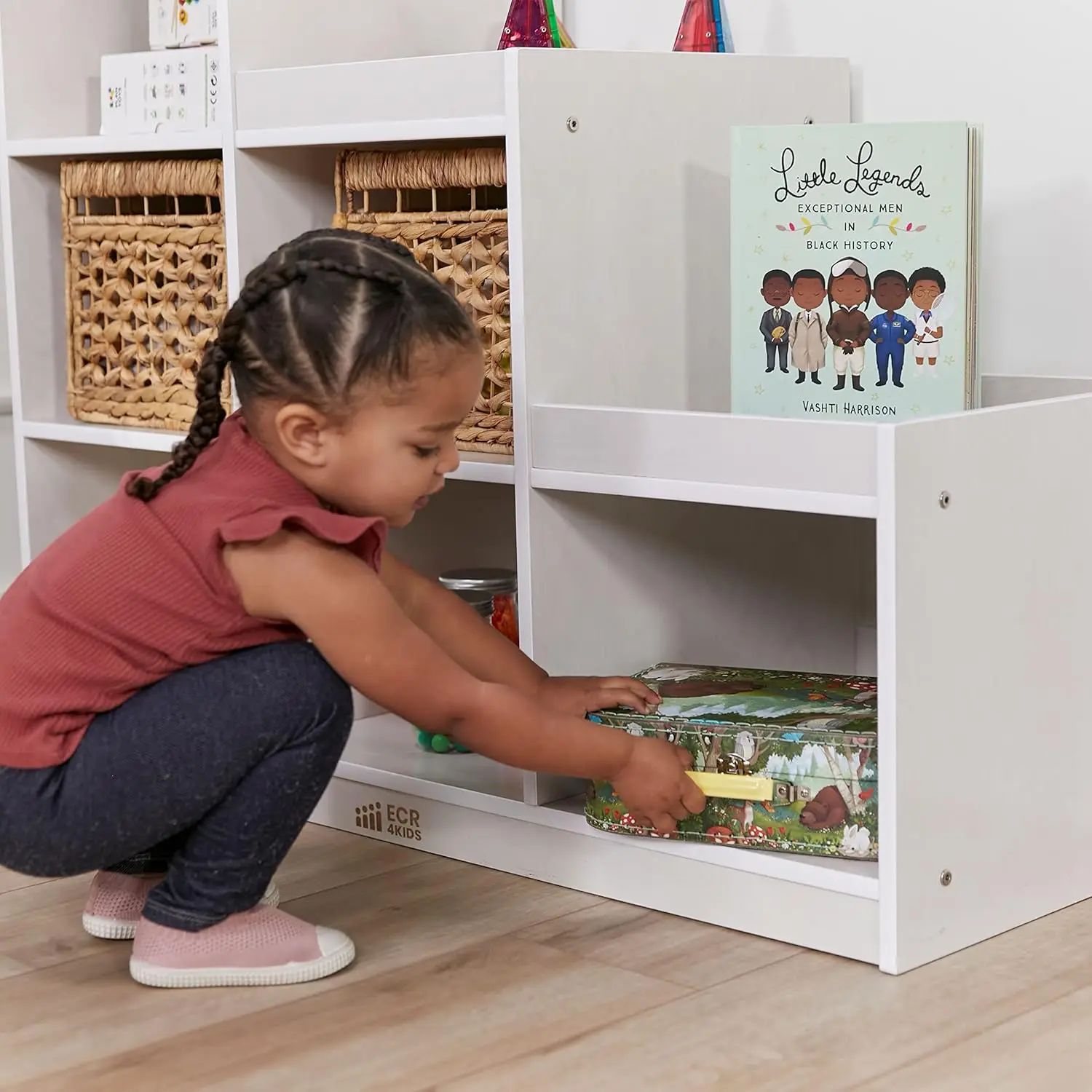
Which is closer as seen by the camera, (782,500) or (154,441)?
(782,500)

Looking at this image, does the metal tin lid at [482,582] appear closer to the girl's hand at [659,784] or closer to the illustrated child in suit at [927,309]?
the girl's hand at [659,784]

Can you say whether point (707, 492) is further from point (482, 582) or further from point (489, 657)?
point (482, 582)

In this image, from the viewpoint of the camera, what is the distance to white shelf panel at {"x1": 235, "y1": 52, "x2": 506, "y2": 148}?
52.9 inches

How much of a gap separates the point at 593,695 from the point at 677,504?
230 millimetres

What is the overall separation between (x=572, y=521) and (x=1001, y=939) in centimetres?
47

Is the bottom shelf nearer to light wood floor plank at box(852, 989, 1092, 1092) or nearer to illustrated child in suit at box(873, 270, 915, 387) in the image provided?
light wood floor plank at box(852, 989, 1092, 1092)

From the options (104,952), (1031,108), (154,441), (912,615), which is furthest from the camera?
(154,441)

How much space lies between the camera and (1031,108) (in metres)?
1.50

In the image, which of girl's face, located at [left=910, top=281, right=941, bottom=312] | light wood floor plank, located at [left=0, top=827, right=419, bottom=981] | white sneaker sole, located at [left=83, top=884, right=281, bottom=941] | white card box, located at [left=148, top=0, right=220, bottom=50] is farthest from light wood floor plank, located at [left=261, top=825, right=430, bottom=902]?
white card box, located at [left=148, top=0, right=220, bottom=50]

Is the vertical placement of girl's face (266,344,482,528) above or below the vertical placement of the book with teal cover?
below

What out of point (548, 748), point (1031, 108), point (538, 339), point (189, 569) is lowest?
point (548, 748)

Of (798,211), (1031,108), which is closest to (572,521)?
(798,211)

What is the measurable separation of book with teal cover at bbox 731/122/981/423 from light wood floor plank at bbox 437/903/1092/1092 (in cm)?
42

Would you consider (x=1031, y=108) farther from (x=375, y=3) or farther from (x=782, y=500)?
(x=375, y=3)
